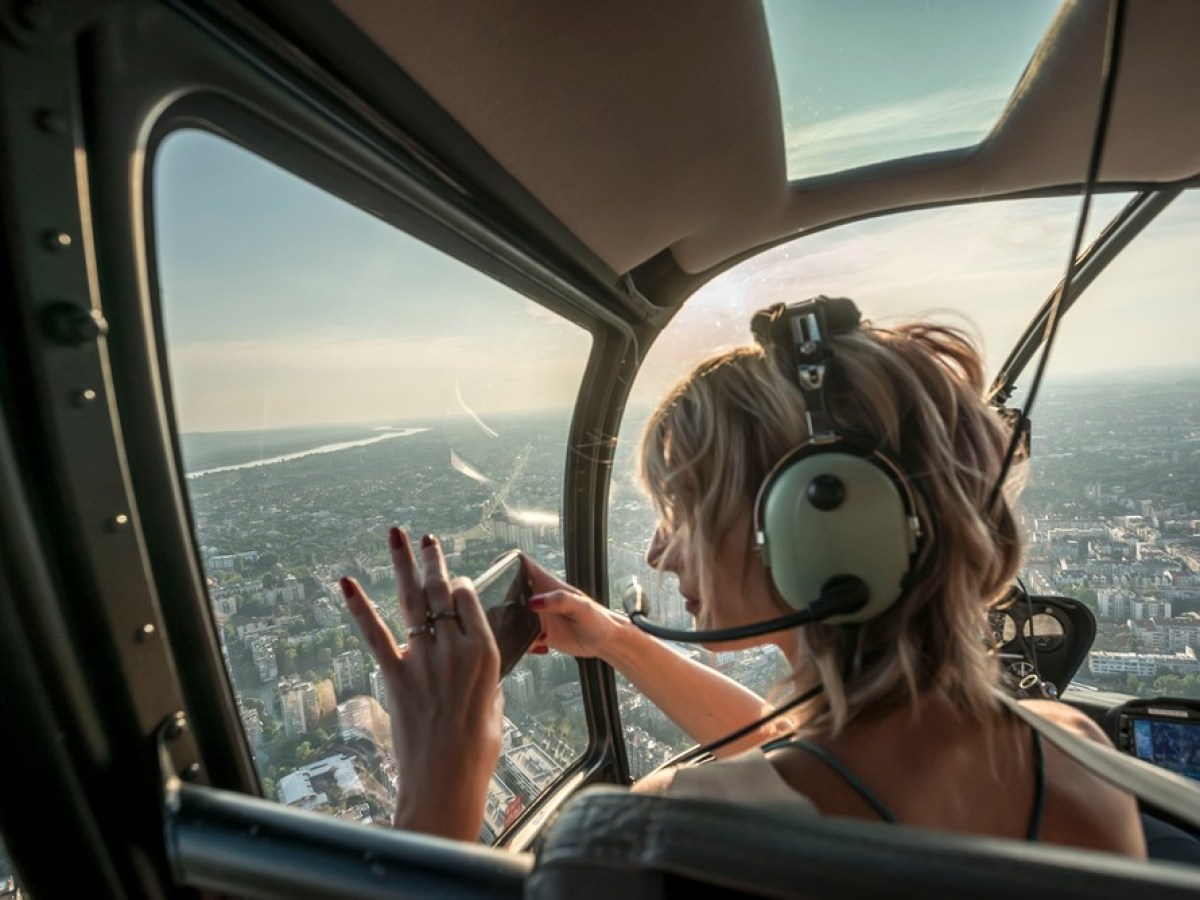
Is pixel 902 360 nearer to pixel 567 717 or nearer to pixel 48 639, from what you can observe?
pixel 48 639

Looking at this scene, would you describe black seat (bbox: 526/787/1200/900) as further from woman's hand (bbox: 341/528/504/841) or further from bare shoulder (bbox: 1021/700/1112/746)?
bare shoulder (bbox: 1021/700/1112/746)

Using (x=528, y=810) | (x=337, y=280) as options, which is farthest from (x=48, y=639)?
(x=528, y=810)

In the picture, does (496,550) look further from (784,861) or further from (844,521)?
(784,861)

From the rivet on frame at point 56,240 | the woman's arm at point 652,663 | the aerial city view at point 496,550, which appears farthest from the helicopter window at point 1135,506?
the rivet on frame at point 56,240

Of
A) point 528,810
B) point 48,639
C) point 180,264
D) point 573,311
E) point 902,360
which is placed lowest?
point 528,810

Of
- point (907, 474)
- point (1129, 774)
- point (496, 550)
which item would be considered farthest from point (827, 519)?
point (496, 550)

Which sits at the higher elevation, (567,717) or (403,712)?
(403,712)

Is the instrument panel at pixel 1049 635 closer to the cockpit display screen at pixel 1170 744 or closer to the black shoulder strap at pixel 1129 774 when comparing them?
the cockpit display screen at pixel 1170 744

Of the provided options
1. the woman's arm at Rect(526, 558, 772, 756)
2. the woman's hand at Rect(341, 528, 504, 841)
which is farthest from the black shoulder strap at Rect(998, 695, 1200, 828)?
the woman's arm at Rect(526, 558, 772, 756)
